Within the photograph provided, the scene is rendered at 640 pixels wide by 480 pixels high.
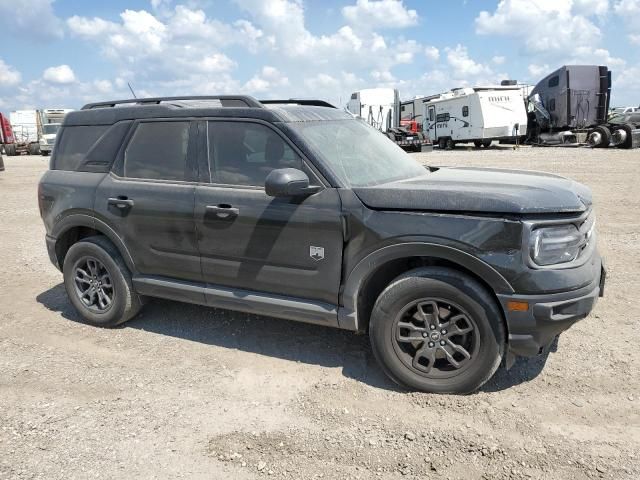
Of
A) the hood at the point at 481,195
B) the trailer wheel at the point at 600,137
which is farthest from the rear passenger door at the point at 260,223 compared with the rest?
the trailer wheel at the point at 600,137

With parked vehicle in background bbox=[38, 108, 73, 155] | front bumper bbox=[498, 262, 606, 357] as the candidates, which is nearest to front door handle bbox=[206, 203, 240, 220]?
front bumper bbox=[498, 262, 606, 357]

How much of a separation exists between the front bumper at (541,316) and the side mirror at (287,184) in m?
1.41

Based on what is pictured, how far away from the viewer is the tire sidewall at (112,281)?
180 inches

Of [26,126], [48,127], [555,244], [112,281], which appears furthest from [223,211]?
[26,126]

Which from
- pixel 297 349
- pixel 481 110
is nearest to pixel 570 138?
pixel 481 110

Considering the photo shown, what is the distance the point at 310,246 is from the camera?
12.0 feet

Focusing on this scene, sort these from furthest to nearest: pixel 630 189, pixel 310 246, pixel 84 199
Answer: pixel 630 189 → pixel 84 199 → pixel 310 246

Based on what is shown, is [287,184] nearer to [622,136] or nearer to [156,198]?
[156,198]

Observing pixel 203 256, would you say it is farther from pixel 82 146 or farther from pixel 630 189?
pixel 630 189

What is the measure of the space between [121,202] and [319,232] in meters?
1.82

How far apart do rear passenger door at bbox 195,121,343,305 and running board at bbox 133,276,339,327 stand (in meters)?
0.05

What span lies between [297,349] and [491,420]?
63.6 inches

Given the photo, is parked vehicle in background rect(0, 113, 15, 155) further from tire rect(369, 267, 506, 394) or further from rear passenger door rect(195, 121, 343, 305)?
tire rect(369, 267, 506, 394)

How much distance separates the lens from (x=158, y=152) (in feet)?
14.2
